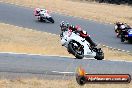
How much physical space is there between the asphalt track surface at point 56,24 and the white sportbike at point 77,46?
28.0 feet

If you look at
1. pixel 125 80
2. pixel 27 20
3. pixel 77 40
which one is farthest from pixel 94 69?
pixel 27 20

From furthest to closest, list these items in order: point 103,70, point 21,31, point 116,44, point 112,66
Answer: point 21,31, point 116,44, point 112,66, point 103,70

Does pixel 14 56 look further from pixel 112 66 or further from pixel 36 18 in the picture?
pixel 36 18

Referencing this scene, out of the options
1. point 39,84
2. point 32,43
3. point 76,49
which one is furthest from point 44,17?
point 39,84

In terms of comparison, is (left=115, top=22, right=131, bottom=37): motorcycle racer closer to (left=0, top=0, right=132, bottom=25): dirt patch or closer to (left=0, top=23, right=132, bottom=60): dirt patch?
(left=0, top=23, right=132, bottom=60): dirt patch

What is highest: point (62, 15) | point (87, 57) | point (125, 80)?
point (125, 80)

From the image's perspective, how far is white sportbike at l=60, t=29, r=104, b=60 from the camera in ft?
57.8

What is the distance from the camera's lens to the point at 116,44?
28.2 m

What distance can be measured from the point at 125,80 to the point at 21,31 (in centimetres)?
2084

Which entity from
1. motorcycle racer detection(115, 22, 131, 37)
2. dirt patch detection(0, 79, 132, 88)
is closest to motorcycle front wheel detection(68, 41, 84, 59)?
dirt patch detection(0, 79, 132, 88)

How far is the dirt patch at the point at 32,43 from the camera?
79.4 feet

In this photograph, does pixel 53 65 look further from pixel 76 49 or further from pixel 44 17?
pixel 44 17

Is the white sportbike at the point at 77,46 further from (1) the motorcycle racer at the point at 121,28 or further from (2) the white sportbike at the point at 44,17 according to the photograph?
(2) the white sportbike at the point at 44,17

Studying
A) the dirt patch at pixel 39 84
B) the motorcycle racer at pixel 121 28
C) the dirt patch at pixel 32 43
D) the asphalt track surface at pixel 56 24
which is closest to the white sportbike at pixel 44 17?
the asphalt track surface at pixel 56 24
